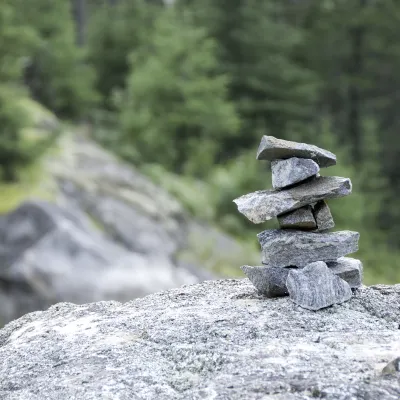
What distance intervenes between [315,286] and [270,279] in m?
0.43

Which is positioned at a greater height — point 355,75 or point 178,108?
point 355,75

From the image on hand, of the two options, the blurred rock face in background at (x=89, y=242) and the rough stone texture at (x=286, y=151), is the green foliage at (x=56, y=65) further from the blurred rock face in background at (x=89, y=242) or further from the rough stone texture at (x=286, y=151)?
the rough stone texture at (x=286, y=151)

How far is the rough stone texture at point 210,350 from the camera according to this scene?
380cm

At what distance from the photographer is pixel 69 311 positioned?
18.4 feet

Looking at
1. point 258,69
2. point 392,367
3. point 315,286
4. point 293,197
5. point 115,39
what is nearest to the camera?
point 392,367

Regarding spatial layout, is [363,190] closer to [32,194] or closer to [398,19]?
[398,19]

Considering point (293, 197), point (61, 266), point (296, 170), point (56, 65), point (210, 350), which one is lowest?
point (210, 350)

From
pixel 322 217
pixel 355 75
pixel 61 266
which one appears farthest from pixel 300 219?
pixel 355 75

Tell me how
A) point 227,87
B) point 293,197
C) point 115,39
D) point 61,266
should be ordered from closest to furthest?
point 293,197 < point 61,266 < point 227,87 < point 115,39

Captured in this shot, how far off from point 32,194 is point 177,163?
9113mm

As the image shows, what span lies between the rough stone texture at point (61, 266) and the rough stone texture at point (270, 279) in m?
6.76

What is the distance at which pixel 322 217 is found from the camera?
5258 mm

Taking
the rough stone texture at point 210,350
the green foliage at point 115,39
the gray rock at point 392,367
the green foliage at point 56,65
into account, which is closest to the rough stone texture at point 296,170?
the rough stone texture at point 210,350

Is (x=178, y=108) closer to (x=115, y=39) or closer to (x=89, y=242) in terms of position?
(x=115, y=39)
